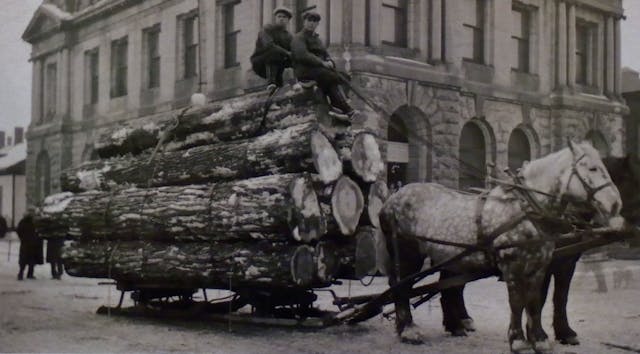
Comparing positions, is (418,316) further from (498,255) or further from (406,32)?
(406,32)

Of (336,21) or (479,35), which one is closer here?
(336,21)

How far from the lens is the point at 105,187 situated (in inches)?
384

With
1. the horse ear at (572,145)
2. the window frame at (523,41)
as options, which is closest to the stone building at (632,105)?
the window frame at (523,41)

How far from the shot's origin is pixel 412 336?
23.1 ft

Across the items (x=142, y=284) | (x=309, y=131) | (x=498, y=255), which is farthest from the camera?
(x=142, y=284)

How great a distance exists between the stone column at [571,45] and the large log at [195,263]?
7.00 m

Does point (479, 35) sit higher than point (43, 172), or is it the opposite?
point (479, 35)

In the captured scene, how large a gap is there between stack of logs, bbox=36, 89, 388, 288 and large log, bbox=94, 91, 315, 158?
16 millimetres

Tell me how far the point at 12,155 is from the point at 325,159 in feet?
33.0

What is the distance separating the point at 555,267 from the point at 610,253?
5.92m

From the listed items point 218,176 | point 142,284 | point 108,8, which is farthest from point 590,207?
point 108,8

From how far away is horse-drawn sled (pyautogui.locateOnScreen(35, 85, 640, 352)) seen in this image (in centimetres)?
625

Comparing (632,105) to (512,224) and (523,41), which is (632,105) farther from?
(512,224)

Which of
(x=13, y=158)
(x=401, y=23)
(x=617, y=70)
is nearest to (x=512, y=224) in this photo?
(x=617, y=70)
